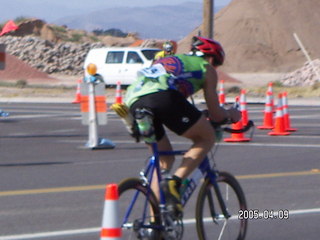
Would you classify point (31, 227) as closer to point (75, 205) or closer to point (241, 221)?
point (75, 205)

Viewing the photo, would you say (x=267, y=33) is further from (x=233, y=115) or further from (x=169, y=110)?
(x=169, y=110)

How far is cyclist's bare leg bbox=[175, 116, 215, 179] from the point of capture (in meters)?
7.27

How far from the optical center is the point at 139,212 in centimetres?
711

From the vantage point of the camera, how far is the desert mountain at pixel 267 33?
2643 inches

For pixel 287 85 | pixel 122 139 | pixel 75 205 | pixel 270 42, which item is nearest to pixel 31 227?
pixel 75 205

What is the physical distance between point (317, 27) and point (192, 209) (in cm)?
6337

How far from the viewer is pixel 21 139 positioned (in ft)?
59.2

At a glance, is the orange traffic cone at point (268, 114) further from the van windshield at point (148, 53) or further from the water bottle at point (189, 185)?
the van windshield at point (148, 53)

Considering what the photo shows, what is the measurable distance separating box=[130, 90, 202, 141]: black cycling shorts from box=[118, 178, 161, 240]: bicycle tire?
0.50 meters

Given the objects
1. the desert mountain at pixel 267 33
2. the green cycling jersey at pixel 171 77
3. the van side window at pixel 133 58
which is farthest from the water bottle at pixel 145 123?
the desert mountain at pixel 267 33

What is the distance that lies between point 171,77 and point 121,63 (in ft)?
Result: 99.1
